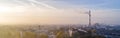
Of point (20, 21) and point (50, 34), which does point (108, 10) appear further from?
point (20, 21)

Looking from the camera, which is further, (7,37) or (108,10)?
(7,37)

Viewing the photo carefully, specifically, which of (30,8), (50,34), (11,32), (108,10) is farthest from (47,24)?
(108,10)

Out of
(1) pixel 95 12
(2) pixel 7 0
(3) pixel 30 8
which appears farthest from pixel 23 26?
(1) pixel 95 12

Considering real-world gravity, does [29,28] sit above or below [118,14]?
below

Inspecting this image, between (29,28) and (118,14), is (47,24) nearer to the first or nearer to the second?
(29,28)

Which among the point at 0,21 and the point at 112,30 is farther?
the point at 0,21

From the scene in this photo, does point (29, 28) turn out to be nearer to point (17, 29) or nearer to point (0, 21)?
point (17, 29)

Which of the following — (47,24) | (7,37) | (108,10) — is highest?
(108,10)

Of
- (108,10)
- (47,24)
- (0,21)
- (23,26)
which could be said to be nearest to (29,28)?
(23,26)

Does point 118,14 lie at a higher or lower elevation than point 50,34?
higher
